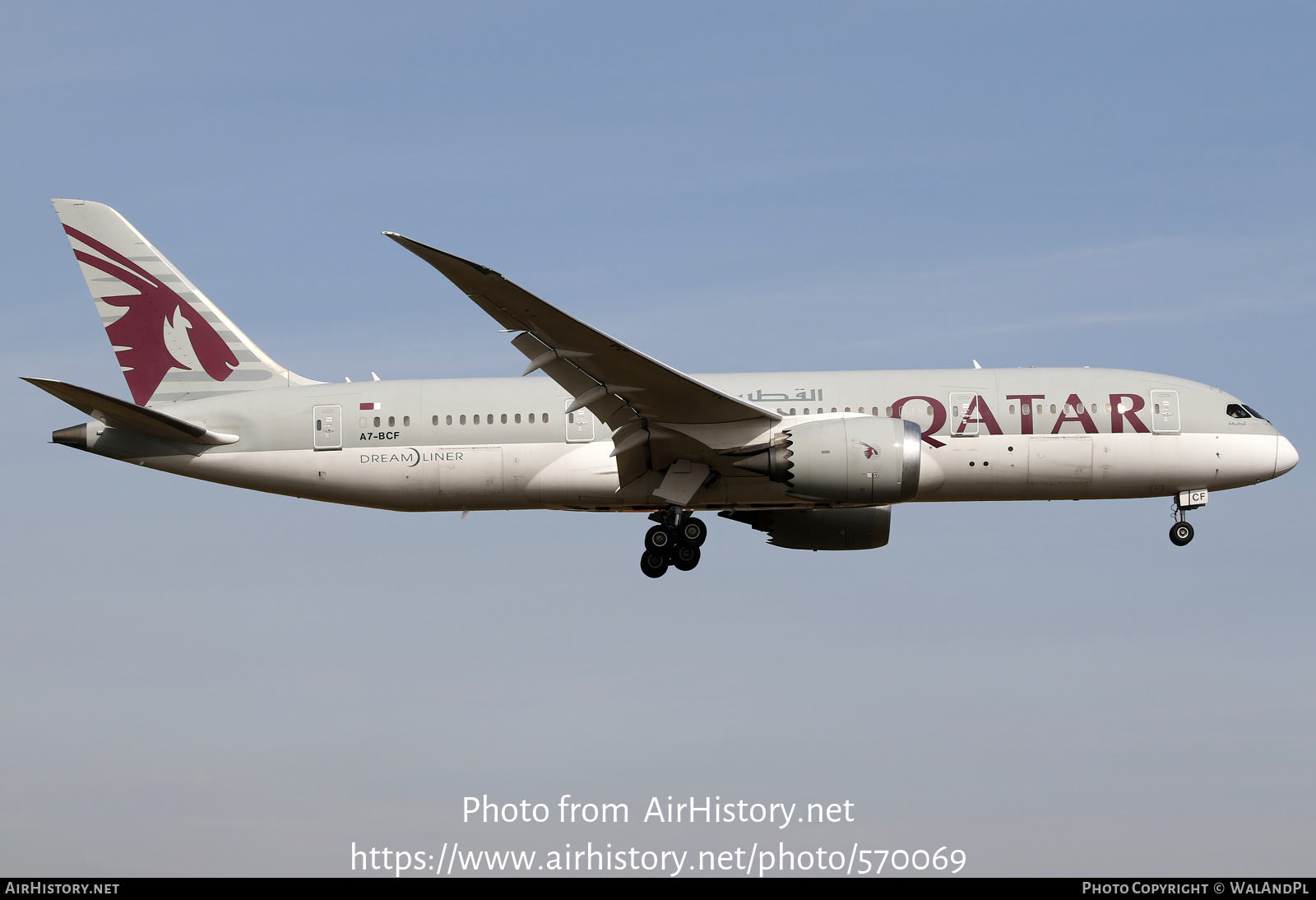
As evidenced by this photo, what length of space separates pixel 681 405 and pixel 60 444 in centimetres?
1458

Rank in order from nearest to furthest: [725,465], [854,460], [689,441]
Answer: [854,460]
[689,441]
[725,465]

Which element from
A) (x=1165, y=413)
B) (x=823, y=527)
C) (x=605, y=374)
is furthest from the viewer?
(x=823, y=527)

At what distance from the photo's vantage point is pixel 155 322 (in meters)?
33.5

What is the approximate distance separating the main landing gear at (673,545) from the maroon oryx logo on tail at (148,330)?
11533 millimetres

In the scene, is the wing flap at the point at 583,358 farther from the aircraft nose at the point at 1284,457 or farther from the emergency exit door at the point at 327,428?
the aircraft nose at the point at 1284,457

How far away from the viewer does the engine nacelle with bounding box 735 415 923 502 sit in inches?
1071

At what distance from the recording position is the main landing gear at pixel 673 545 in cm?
3072

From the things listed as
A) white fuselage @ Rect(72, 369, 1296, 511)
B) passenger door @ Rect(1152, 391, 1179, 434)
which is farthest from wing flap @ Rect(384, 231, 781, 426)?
passenger door @ Rect(1152, 391, 1179, 434)

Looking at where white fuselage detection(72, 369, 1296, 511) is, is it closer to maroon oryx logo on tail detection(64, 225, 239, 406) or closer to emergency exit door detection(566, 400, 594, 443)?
emergency exit door detection(566, 400, 594, 443)

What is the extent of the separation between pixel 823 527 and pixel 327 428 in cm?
1236

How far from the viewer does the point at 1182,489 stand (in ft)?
99.4

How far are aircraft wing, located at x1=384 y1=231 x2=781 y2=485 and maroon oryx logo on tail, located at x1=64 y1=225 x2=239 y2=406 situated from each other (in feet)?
36.1

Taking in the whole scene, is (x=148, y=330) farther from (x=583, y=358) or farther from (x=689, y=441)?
(x=689, y=441)

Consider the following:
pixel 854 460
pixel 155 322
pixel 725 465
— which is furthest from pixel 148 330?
pixel 854 460
